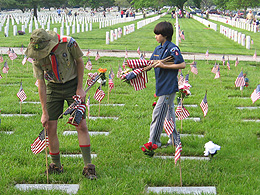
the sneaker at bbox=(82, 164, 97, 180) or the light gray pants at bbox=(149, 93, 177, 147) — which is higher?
the light gray pants at bbox=(149, 93, 177, 147)

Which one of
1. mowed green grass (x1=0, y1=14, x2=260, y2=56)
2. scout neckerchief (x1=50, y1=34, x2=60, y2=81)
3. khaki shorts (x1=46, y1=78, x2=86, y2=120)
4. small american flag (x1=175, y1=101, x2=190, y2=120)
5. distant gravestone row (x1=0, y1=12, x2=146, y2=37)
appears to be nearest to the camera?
scout neckerchief (x1=50, y1=34, x2=60, y2=81)

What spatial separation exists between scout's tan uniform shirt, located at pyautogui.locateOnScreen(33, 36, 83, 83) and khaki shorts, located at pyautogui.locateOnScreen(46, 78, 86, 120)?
0.28 ft

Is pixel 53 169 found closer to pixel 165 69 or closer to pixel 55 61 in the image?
pixel 55 61

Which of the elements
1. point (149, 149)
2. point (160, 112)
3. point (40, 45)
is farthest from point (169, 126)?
point (40, 45)

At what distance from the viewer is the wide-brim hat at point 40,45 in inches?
178

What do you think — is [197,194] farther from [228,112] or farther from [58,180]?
[228,112]

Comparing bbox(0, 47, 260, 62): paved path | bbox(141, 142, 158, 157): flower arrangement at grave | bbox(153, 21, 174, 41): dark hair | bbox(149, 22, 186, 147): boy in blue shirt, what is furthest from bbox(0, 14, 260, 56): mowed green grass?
bbox(141, 142, 158, 157): flower arrangement at grave

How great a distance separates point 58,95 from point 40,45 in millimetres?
695

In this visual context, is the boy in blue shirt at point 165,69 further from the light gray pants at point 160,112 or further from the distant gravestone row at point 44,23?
the distant gravestone row at point 44,23

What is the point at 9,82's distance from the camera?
38.8ft

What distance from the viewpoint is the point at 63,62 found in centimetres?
477

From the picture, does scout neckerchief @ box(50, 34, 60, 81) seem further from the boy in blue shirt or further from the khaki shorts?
the boy in blue shirt

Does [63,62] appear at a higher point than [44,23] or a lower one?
higher

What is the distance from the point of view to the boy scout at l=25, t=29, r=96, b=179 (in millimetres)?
4559
